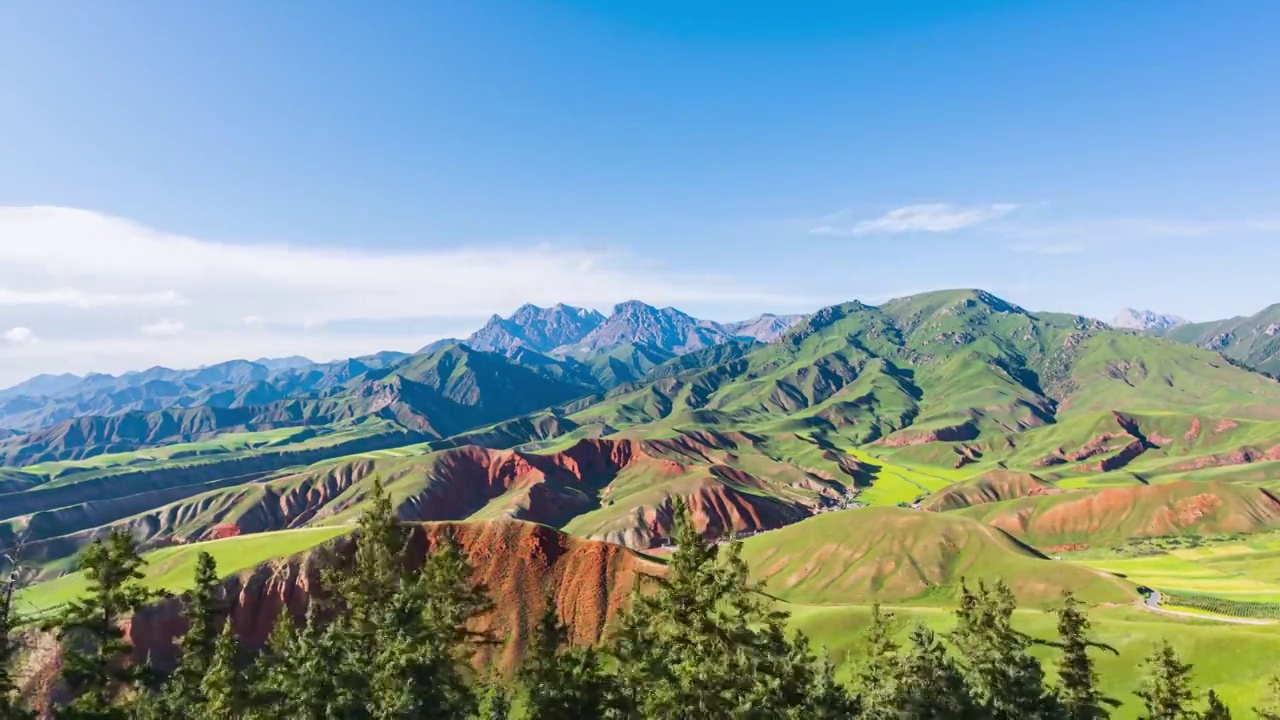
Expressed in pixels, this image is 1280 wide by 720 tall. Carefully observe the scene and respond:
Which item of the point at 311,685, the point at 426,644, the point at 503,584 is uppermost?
the point at 426,644

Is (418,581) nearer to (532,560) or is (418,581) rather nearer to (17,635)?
(17,635)

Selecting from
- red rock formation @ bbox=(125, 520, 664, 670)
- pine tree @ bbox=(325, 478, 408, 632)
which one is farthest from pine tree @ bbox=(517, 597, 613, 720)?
red rock formation @ bbox=(125, 520, 664, 670)

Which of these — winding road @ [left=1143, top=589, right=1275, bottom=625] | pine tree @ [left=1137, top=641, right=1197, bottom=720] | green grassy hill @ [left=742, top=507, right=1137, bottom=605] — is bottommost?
green grassy hill @ [left=742, top=507, right=1137, bottom=605]

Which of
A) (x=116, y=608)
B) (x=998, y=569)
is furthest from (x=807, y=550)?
(x=116, y=608)

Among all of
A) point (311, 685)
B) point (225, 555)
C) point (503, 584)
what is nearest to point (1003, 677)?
point (311, 685)

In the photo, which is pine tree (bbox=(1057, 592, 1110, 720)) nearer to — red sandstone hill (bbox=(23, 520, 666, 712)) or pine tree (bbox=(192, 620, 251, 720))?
pine tree (bbox=(192, 620, 251, 720))

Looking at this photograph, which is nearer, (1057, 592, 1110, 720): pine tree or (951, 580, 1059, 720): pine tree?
(951, 580, 1059, 720): pine tree

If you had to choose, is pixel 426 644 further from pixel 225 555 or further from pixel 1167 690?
pixel 225 555
